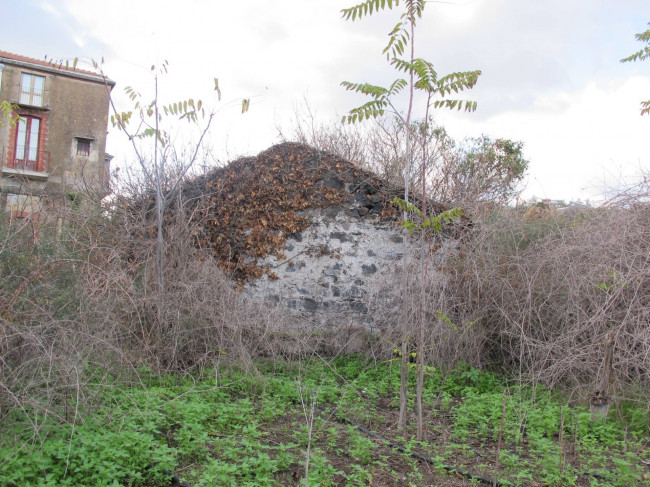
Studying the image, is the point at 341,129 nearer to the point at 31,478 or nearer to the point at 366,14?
the point at 366,14

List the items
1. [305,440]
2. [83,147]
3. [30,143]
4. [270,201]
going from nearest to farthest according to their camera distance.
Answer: [305,440] < [270,201] < [30,143] < [83,147]

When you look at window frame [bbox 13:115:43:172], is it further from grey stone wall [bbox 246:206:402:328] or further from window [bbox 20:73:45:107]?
grey stone wall [bbox 246:206:402:328]

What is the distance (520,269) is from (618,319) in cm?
130

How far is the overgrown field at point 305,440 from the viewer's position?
3.31m

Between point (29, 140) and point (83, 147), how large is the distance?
2183 millimetres

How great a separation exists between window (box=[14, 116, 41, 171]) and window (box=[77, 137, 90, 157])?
1.66 m

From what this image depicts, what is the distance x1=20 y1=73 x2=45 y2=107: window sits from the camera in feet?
73.2

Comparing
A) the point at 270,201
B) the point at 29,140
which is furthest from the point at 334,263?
the point at 29,140

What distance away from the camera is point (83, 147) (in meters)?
23.6

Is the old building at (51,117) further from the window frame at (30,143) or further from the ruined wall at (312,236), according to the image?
the ruined wall at (312,236)

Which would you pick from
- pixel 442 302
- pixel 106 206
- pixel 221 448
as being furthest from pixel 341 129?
pixel 221 448

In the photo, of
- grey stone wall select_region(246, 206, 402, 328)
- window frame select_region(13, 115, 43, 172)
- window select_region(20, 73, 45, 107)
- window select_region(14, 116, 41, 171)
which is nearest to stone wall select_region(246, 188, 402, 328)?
grey stone wall select_region(246, 206, 402, 328)

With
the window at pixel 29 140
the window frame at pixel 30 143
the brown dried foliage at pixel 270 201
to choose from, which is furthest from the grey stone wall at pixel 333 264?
the window at pixel 29 140

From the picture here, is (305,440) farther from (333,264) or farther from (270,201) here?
(270,201)
